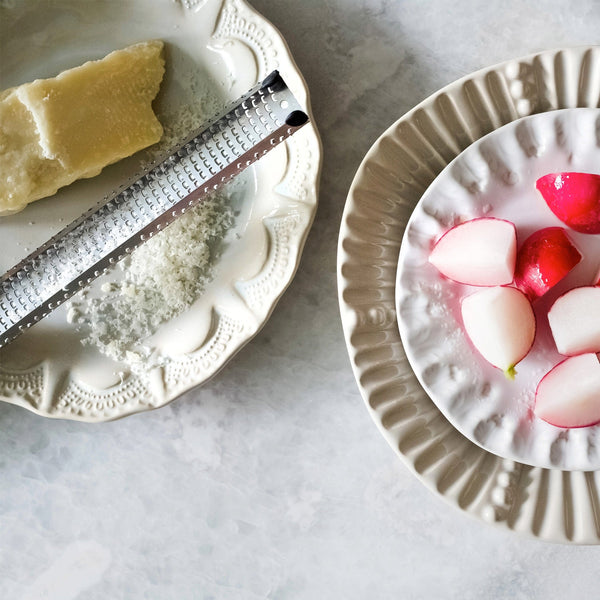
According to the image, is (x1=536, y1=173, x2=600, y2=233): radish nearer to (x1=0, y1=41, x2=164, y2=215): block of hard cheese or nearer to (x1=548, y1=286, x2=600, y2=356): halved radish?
(x1=548, y1=286, x2=600, y2=356): halved radish

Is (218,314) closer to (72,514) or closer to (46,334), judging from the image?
(46,334)

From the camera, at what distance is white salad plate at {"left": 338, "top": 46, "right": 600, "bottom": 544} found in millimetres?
713

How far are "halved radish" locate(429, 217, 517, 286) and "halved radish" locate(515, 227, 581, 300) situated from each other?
0.05ft

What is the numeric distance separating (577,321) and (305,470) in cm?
36

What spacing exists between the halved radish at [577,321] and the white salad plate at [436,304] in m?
0.12

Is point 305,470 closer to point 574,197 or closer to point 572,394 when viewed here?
point 572,394

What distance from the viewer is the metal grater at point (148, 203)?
25.3 inches

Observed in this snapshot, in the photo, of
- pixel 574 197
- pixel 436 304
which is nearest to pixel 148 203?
pixel 436 304

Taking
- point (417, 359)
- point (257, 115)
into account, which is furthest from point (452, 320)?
point (257, 115)

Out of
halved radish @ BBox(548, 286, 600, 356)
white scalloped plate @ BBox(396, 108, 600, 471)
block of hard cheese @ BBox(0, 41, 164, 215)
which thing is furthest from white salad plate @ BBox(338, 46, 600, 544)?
block of hard cheese @ BBox(0, 41, 164, 215)

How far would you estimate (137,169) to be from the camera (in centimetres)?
79

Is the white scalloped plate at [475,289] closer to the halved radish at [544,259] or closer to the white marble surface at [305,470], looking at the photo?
the halved radish at [544,259]

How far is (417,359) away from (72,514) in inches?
19.3

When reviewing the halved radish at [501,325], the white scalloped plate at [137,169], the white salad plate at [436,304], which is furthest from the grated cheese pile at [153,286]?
the halved radish at [501,325]
